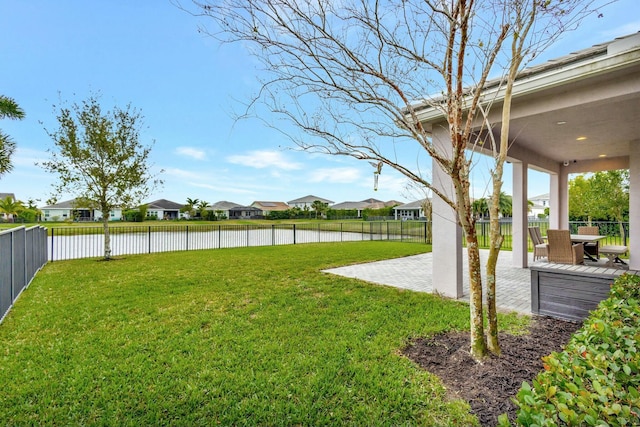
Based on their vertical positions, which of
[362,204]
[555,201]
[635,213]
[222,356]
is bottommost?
[222,356]

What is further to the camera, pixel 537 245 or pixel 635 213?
pixel 537 245

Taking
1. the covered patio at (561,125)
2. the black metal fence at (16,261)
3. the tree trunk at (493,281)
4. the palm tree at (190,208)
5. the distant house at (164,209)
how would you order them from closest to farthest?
the tree trunk at (493,281)
the covered patio at (561,125)
the black metal fence at (16,261)
the palm tree at (190,208)
the distant house at (164,209)

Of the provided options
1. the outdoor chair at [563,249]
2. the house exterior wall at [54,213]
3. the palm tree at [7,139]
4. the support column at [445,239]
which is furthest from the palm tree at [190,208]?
the outdoor chair at [563,249]

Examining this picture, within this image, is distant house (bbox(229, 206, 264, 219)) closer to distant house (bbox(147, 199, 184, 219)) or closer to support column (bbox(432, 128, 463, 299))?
distant house (bbox(147, 199, 184, 219))

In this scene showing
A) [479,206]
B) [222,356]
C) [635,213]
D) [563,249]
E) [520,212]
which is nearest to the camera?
[222,356]

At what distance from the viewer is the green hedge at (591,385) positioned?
1.01m

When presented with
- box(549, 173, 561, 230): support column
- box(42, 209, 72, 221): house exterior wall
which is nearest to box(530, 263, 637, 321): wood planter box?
box(549, 173, 561, 230): support column

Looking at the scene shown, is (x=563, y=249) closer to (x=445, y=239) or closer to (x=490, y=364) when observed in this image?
(x=445, y=239)

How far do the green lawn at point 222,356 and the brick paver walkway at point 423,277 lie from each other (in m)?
0.73

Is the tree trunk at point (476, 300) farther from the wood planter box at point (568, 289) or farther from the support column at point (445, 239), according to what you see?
the support column at point (445, 239)

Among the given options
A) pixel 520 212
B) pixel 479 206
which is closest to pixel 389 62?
pixel 479 206

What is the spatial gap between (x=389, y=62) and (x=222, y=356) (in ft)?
11.5

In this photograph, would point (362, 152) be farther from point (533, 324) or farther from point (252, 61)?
point (533, 324)

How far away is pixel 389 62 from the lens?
325cm
